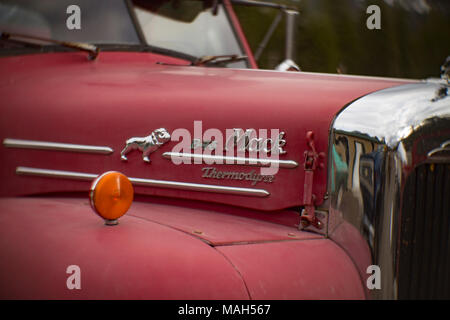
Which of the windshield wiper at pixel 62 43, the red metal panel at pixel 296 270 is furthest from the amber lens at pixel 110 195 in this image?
the windshield wiper at pixel 62 43

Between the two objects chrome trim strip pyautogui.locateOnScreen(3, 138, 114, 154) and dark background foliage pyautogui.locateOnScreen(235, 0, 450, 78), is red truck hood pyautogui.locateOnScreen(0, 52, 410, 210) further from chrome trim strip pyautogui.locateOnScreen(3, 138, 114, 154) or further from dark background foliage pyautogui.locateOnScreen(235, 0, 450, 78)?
dark background foliage pyautogui.locateOnScreen(235, 0, 450, 78)

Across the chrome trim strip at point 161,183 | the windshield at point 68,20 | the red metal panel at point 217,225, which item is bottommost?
the red metal panel at point 217,225

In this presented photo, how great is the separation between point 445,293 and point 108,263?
1.08 meters

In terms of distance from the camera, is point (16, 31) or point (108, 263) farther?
point (16, 31)

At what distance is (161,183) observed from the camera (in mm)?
2145

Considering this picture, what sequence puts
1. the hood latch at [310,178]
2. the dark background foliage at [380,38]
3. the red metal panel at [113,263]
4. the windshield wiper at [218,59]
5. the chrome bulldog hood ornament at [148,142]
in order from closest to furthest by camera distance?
the red metal panel at [113,263], the hood latch at [310,178], the chrome bulldog hood ornament at [148,142], the windshield wiper at [218,59], the dark background foliage at [380,38]

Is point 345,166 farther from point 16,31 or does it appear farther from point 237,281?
point 16,31

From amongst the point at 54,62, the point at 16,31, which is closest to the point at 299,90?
the point at 54,62

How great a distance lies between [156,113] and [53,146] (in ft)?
1.40

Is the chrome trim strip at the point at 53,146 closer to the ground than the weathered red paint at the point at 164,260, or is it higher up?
higher up

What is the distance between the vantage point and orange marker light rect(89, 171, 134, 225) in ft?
5.77

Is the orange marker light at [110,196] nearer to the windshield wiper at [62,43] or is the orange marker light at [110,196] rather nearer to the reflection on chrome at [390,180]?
the reflection on chrome at [390,180]

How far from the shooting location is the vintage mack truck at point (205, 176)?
1691mm

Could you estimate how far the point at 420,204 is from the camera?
1.82m
